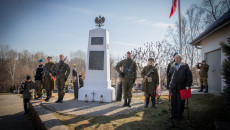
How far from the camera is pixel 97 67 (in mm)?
7105

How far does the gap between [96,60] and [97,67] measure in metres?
0.37

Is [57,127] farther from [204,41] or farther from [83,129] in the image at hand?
[204,41]

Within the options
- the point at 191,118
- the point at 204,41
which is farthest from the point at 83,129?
the point at 204,41

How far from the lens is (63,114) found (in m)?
4.53

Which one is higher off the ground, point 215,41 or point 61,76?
point 215,41

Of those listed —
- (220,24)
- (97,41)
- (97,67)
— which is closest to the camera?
(220,24)

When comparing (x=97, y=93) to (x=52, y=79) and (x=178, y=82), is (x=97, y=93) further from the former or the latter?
(x=178, y=82)

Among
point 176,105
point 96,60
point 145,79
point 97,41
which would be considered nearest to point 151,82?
point 145,79

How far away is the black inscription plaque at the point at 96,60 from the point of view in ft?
23.3

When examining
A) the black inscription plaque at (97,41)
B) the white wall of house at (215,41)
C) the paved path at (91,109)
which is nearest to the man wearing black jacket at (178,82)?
the paved path at (91,109)

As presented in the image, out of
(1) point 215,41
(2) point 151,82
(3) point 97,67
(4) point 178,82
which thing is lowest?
(2) point 151,82

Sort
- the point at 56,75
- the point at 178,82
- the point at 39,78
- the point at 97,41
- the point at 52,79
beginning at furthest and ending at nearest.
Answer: the point at 39,78 → the point at 97,41 → the point at 52,79 → the point at 56,75 → the point at 178,82

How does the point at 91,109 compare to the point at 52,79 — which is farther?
the point at 52,79

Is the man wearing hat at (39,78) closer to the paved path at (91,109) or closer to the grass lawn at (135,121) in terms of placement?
the paved path at (91,109)
